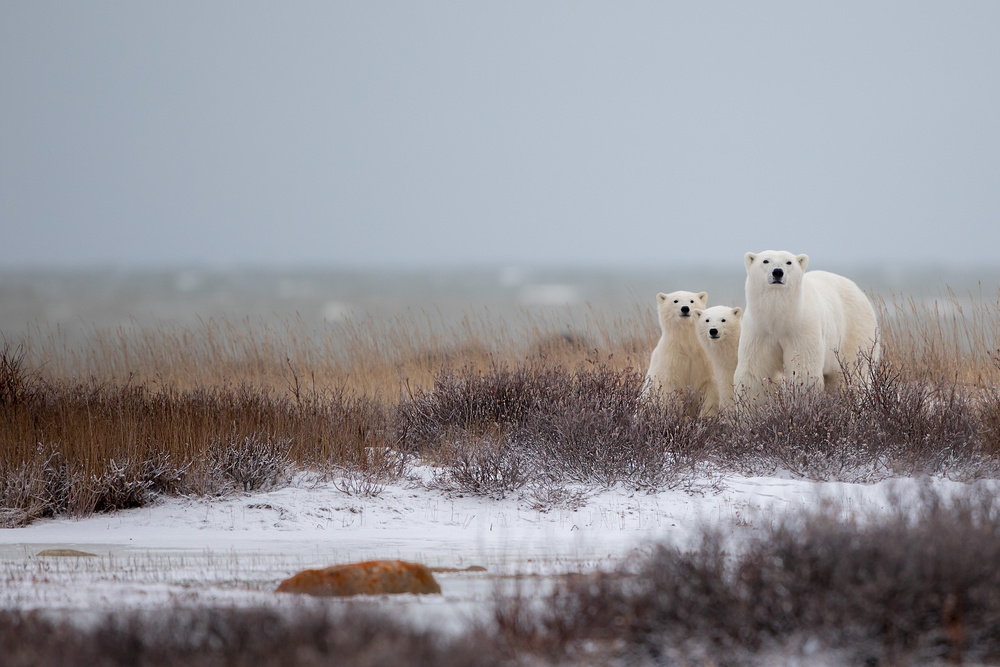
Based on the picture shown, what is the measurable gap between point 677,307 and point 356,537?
3985 mm

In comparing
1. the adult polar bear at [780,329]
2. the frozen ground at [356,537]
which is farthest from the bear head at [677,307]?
the frozen ground at [356,537]

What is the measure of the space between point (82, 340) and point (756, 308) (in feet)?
27.1

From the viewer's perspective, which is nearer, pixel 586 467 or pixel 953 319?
pixel 586 467

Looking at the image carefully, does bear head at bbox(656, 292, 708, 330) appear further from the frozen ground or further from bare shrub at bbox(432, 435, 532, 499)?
bare shrub at bbox(432, 435, 532, 499)

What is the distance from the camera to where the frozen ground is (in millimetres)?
3688

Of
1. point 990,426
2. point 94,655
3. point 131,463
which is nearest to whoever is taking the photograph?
point 94,655

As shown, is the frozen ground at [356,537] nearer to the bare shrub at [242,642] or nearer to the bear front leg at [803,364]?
the bare shrub at [242,642]

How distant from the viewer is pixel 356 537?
5.13 m

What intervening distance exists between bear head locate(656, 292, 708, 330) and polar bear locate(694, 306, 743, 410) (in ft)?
0.32

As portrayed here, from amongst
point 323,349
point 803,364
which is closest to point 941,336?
point 803,364

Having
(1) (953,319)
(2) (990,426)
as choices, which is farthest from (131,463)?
(1) (953,319)

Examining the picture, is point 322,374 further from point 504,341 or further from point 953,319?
point 953,319

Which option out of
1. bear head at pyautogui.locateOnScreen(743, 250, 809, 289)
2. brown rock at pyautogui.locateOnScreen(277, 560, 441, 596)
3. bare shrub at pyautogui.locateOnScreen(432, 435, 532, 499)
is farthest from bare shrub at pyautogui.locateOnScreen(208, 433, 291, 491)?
bear head at pyautogui.locateOnScreen(743, 250, 809, 289)

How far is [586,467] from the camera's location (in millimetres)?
6168
